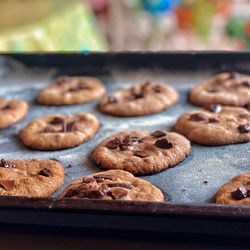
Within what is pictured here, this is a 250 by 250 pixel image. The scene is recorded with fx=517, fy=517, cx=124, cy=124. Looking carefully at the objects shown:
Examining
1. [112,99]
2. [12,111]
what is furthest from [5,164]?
[112,99]

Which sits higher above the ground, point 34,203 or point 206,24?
point 34,203

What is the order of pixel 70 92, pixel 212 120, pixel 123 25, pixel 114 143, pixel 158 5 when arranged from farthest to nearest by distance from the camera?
pixel 123 25 < pixel 158 5 < pixel 70 92 < pixel 212 120 < pixel 114 143

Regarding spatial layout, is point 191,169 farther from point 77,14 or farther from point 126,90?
point 77,14

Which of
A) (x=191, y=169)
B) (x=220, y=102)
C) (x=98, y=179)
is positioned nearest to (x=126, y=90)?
(x=220, y=102)

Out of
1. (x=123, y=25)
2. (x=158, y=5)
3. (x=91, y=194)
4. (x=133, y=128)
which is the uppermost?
(x=91, y=194)

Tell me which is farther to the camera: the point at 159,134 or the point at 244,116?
the point at 244,116

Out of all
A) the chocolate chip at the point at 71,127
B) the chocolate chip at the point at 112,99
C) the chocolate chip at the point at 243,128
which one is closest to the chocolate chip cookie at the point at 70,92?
the chocolate chip at the point at 112,99

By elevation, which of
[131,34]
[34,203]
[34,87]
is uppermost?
[34,203]

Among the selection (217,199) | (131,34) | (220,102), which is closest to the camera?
(217,199)

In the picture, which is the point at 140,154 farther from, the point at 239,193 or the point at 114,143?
the point at 239,193
